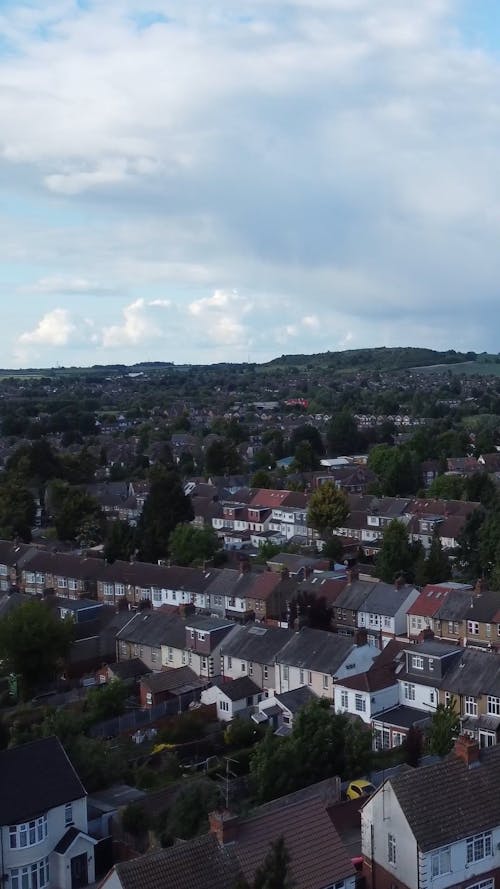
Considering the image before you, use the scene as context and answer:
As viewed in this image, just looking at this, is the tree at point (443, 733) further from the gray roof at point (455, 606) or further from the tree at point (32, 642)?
the tree at point (32, 642)

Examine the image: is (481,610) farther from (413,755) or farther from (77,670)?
(77,670)

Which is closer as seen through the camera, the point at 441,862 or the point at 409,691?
the point at 441,862

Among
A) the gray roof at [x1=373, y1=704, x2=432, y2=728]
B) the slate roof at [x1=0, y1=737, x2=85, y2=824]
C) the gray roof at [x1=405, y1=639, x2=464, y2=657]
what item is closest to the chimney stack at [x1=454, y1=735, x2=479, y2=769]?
the slate roof at [x1=0, y1=737, x2=85, y2=824]

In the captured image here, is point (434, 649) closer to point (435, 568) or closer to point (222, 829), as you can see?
point (435, 568)

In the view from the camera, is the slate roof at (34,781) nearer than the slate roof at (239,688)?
Yes

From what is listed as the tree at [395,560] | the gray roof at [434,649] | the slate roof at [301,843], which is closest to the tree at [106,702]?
the gray roof at [434,649]

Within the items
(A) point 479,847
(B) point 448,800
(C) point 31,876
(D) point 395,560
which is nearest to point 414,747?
(A) point 479,847
